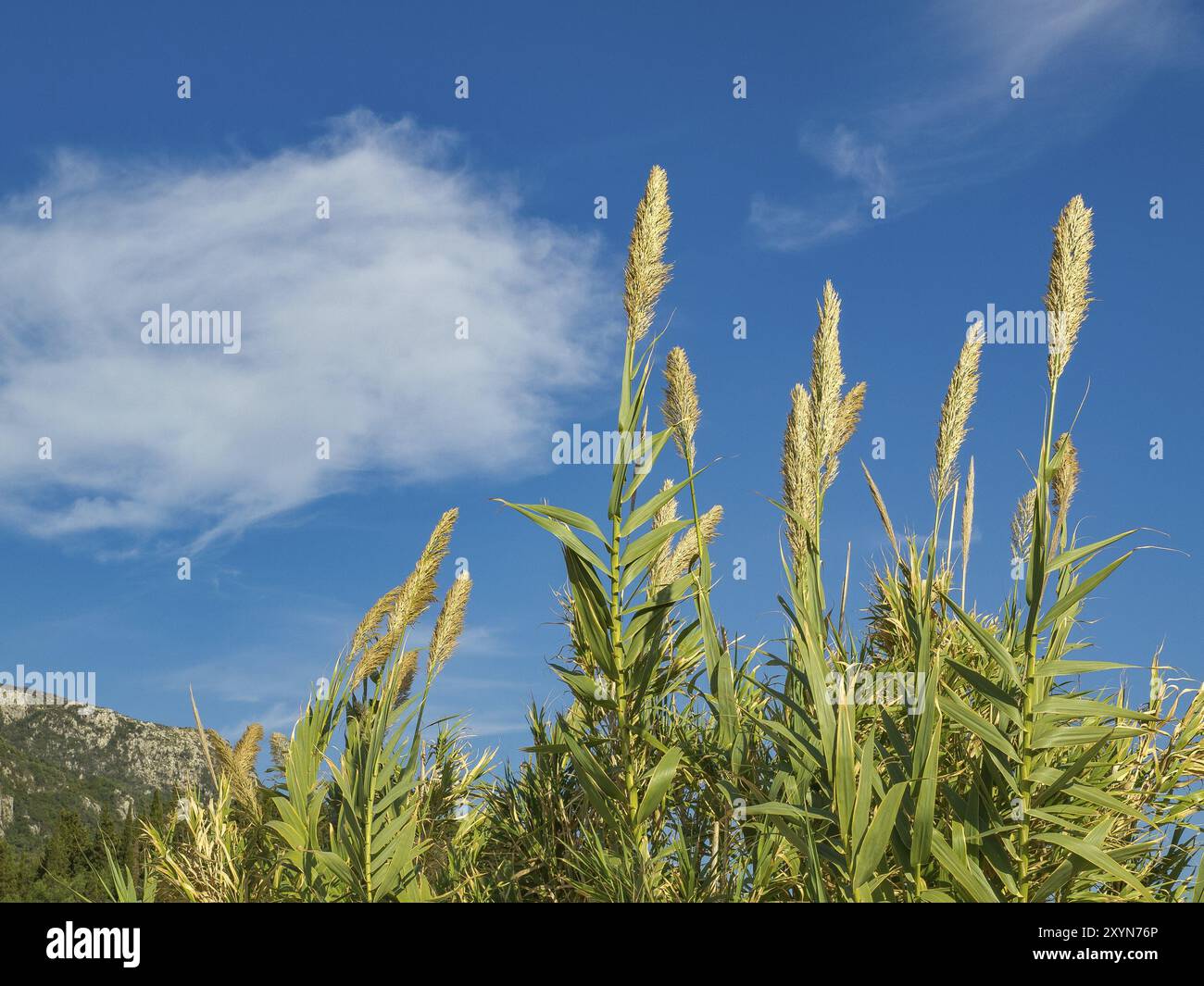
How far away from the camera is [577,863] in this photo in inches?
189

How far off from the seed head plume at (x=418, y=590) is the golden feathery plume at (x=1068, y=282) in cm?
288

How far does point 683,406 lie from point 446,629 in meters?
1.94

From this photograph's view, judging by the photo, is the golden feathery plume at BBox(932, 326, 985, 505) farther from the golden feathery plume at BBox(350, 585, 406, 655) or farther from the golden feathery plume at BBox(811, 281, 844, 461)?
the golden feathery plume at BBox(350, 585, 406, 655)

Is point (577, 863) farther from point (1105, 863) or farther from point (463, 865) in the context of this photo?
point (1105, 863)

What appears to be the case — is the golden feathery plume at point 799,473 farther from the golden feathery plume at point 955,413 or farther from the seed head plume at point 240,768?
the seed head plume at point 240,768

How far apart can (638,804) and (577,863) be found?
2.44ft

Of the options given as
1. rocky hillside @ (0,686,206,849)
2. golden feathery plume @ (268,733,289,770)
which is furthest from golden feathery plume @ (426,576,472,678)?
rocky hillside @ (0,686,206,849)

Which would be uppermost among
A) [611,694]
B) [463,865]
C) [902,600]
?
[902,600]

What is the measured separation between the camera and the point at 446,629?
5395 millimetres

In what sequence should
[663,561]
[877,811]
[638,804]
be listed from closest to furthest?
[877,811]
[638,804]
[663,561]

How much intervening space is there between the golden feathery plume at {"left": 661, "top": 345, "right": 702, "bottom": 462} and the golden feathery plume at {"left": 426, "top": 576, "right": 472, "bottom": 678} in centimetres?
178
